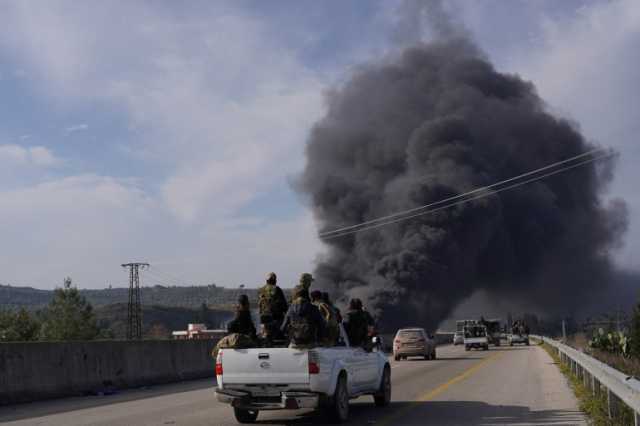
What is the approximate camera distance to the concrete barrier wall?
14.7 m

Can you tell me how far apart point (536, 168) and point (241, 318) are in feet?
243

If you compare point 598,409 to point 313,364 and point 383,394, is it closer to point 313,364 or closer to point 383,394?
point 383,394

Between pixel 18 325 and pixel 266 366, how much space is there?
5924cm

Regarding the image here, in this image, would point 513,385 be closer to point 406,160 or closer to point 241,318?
point 241,318

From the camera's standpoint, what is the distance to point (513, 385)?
1605 cm

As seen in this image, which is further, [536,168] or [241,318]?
[536,168]

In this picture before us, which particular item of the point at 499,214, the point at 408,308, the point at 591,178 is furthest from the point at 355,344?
the point at 591,178

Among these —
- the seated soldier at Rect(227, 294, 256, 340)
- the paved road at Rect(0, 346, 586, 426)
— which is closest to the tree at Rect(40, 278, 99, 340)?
the paved road at Rect(0, 346, 586, 426)

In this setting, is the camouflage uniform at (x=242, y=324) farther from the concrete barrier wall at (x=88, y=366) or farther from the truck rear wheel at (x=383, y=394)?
the concrete barrier wall at (x=88, y=366)

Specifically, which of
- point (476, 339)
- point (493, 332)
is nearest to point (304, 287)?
point (476, 339)

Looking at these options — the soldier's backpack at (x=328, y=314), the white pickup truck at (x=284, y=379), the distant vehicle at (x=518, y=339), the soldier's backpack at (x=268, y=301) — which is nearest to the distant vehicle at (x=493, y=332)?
the distant vehicle at (x=518, y=339)

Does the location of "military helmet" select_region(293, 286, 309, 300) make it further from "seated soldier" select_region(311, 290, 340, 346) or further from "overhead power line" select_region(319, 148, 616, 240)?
"overhead power line" select_region(319, 148, 616, 240)

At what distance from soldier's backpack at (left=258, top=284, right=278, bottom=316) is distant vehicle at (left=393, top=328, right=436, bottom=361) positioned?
1967 cm

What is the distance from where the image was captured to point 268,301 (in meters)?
10.8
